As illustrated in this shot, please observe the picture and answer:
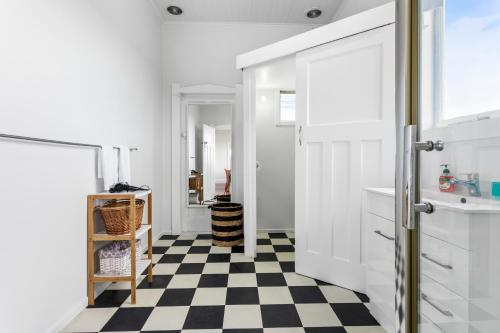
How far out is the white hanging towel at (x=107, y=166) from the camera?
1.85m

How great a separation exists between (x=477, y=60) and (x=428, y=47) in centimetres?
11

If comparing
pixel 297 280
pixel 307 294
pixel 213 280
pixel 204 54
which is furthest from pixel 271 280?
pixel 204 54

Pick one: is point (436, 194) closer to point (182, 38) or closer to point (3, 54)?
point (3, 54)

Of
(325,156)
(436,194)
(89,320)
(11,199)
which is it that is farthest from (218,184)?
(436,194)

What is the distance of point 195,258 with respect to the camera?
8.69 feet

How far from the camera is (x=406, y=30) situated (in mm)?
675

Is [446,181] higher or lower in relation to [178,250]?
higher

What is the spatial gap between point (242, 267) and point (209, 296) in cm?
56

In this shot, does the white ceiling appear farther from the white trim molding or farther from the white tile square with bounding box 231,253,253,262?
the white tile square with bounding box 231,253,253,262

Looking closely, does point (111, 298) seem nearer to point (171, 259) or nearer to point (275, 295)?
point (171, 259)

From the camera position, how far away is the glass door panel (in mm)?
543

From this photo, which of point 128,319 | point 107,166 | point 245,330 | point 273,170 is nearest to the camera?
point 245,330

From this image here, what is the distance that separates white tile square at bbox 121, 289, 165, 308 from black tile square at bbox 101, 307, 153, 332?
0.05 meters

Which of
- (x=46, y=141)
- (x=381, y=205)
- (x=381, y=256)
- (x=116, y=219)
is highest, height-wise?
(x=46, y=141)
